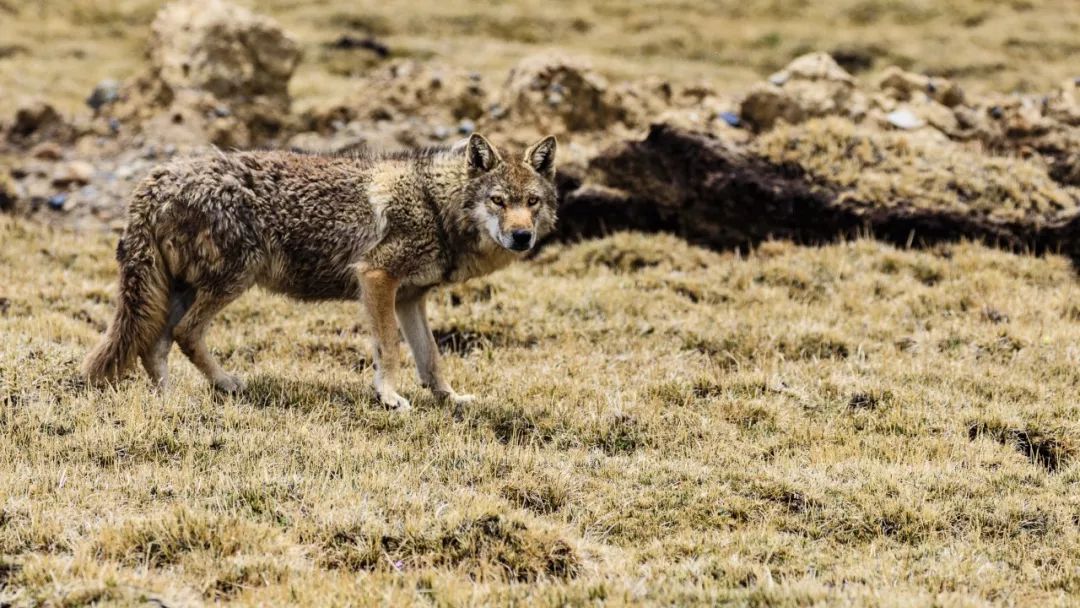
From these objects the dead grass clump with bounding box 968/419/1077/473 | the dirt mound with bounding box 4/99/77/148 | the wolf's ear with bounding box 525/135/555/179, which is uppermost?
the wolf's ear with bounding box 525/135/555/179

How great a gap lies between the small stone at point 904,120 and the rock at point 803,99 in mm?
433

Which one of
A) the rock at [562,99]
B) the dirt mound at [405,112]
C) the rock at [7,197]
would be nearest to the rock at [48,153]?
the rock at [7,197]

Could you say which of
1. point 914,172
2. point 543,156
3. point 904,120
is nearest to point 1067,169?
point 904,120

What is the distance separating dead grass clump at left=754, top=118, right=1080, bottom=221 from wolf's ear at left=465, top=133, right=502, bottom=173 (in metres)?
6.24

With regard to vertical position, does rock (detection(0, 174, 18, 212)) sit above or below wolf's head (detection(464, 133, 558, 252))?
below

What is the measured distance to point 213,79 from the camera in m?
20.0

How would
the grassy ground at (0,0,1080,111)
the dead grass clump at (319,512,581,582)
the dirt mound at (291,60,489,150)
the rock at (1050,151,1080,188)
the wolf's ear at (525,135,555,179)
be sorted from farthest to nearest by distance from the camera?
1. the grassy ground at (0,0,1080,111)
2. the dirt mound at (291,60,489,150)
3. the rock at (1050,151,1080,188)
4. the wolf's ear at (525,135,555,179)
5. the dead grass clump at (319,512,581,582)

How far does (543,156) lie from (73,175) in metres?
9.65

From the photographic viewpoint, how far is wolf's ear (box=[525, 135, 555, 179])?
10.1 m

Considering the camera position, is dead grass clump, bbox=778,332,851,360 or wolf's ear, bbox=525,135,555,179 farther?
dead grass clump, bbox=778,332,851,360

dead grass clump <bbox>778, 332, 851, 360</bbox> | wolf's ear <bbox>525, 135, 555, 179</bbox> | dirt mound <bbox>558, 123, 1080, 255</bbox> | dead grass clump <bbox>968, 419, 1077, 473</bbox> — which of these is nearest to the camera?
dead grass clump <bbox>968, 419, 1077, 473</bbox>

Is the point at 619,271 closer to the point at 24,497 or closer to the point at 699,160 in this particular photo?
the point at 699,160

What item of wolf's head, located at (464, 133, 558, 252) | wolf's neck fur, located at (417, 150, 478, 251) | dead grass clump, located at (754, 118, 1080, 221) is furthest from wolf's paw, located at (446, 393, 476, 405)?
dead grass clump, located at (754, 118, 1080, 221)

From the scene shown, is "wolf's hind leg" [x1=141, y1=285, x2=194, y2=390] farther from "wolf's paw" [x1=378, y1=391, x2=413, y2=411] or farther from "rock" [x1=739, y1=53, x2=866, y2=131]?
"rock" [x1=739, y1=53, x2=866, y2=131]
